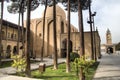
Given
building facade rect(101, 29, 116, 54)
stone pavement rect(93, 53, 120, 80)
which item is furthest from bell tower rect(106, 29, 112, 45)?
stone pavement rect(93, 53, 120, 80)

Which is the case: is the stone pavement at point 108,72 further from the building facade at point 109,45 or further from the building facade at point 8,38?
the building facade at point 109,45

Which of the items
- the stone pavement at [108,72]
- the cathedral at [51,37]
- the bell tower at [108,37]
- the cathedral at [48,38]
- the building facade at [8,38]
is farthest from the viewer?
the bell tower at [108,37]

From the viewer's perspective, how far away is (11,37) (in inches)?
1752

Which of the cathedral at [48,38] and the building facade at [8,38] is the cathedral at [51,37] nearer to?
the cathedral at [48,38]

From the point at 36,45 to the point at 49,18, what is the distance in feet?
24.5

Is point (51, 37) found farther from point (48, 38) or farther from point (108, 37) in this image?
point (108, 37)

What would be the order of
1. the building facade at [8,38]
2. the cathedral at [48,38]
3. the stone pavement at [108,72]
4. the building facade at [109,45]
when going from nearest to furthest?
the stone pavement at [108,72] → the building facade at [8,38] → the cathedral at [48,38] → the building facade at [109,45]

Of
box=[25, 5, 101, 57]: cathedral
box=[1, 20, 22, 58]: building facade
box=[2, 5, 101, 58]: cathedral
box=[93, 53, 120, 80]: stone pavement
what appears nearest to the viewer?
box=[93, 53, 120, 80]: stone pavement

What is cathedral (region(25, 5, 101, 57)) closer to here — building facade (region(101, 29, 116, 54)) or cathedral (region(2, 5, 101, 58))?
cathedral (region(2, 5, 101, 58))

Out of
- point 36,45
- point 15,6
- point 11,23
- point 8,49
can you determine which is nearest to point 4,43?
point 8,49

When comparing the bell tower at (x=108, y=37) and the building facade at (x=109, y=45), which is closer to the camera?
the building facade at (x=109, y=45)

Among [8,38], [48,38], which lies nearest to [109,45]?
[48,38]

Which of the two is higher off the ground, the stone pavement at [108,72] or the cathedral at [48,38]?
the cathedral at [48,38]

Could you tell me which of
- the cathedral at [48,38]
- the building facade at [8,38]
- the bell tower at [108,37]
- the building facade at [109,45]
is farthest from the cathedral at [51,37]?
the bell tower at [108,37]
